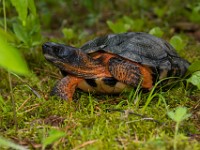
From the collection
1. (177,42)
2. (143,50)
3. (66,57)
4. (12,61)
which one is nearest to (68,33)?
(177,42)

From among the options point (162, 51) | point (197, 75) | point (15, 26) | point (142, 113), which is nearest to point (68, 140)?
point (142, 113)

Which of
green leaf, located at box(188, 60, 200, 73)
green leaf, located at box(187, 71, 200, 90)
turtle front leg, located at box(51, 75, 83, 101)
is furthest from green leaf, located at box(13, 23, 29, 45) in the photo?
green leaf, located at box(187, 71, 200, 90)

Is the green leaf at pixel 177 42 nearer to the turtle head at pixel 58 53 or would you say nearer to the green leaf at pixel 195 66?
the green leaf at pixel 195 66

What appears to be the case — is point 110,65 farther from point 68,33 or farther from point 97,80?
point 68,33

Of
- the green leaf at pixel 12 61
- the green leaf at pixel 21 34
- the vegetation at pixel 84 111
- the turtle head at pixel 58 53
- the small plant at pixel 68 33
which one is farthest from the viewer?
the small plant at pixel 68 33

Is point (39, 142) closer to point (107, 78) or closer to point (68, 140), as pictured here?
point (68, 140)

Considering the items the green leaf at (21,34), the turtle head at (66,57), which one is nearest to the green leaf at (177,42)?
the turtle head at (66,57)
